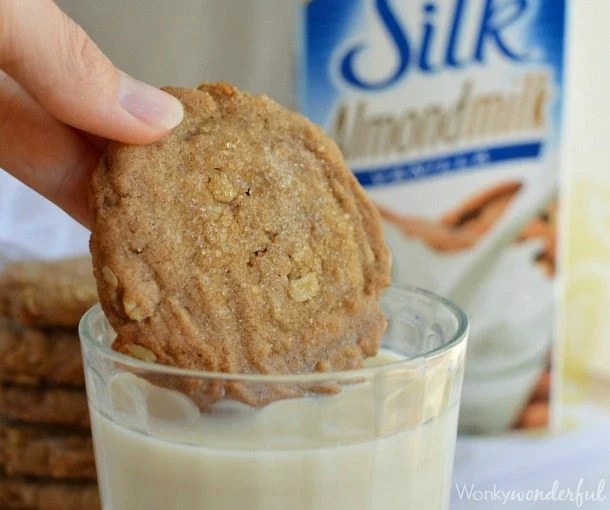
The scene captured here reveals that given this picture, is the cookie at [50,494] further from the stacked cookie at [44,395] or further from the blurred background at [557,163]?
the blurred background at [557,163]

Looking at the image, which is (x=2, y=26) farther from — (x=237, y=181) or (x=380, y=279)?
(x=380, y=279)

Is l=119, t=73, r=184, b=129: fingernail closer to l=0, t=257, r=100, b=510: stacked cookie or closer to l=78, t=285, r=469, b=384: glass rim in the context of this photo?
l=78, t=285, r=469, b=384: glass rim

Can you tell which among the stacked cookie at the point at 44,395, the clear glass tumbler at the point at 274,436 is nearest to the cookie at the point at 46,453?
the stacked cookie at the point at 44,395

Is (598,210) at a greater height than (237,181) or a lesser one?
lesser

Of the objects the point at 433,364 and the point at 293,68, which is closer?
the point at 433,364

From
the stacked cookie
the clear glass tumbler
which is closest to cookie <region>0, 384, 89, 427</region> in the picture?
the stacked cookie

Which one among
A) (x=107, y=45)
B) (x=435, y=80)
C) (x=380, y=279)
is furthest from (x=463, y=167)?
(x=380, y=279)

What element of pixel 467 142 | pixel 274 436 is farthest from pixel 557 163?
pixel 274 436
